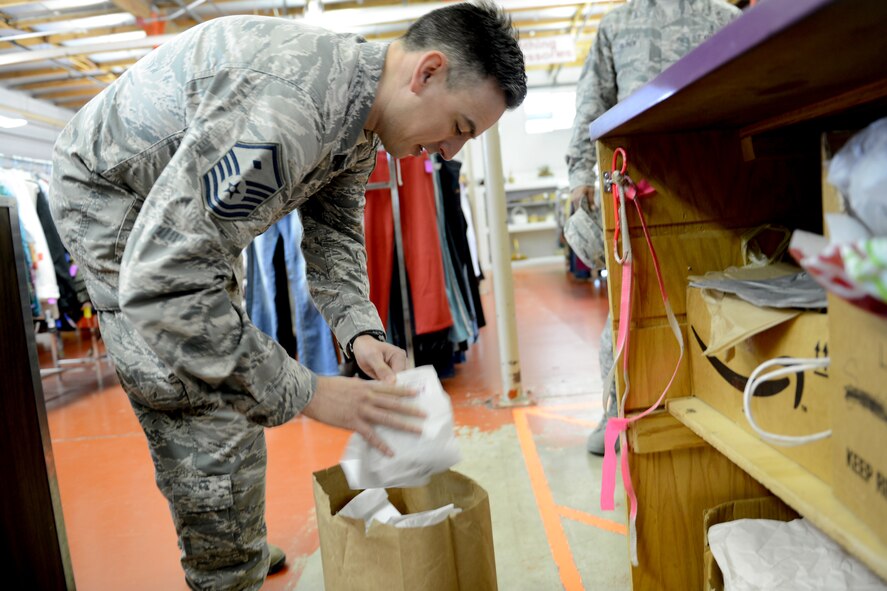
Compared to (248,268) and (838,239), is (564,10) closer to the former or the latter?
(248,268)

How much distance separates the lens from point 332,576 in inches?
41.3

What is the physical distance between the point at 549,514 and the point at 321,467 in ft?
3.21

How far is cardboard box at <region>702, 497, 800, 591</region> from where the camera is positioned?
105cm

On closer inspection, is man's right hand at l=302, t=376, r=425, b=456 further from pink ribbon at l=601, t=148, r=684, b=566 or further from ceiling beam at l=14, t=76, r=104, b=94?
ceiling beam at l=14, t=76, r=104, b=94

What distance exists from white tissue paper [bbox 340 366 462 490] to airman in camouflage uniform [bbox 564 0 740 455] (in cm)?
113

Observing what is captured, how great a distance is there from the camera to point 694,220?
1.16m

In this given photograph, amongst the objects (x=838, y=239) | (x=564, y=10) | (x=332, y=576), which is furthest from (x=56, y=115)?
(x=838, y=239)

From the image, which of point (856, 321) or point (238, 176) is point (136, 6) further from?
point (856, 321)

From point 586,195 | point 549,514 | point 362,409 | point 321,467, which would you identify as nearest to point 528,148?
point 586,195

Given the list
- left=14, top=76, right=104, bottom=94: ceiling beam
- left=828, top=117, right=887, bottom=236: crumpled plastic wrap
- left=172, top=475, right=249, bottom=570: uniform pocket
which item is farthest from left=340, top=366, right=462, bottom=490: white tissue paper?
left=14, top=76, right=104, bottom=94: ceiling beam

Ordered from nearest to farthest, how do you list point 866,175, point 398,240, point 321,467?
1. point 866,175
2. point 321,467
3. point 398,240

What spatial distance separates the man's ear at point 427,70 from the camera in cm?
99

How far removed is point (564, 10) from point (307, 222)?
7071 mm

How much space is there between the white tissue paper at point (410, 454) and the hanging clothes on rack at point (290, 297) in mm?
2200
